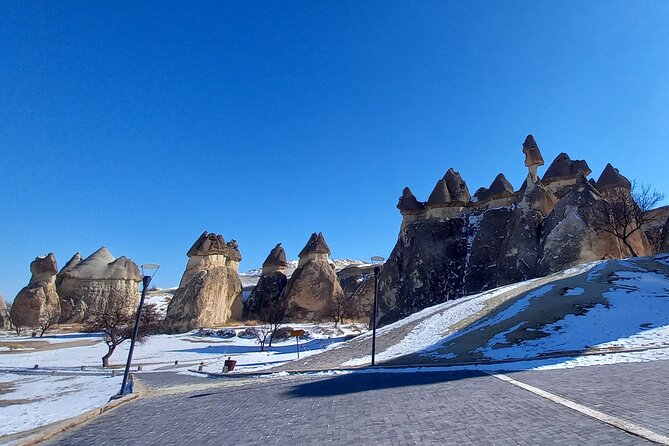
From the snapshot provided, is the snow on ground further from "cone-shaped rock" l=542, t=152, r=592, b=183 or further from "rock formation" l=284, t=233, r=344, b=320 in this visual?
"cone-shaped rock" l=542, t=152, r=592, b=183

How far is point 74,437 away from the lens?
680cm

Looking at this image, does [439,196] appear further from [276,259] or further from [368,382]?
[368,382]

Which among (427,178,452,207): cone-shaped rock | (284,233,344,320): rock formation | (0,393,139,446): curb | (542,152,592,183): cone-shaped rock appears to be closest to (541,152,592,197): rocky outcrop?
(542,152,592,183): cone-shaped rock

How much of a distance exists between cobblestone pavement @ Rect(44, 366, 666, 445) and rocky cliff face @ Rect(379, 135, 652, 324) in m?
22.5

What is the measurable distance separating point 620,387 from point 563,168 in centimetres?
3835

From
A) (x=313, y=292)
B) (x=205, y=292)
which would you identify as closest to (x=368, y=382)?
(x=205, y=292)

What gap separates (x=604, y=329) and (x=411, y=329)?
9116 millimetres

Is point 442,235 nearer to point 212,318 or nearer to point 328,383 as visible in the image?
point 212,318

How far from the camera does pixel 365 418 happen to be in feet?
19.8

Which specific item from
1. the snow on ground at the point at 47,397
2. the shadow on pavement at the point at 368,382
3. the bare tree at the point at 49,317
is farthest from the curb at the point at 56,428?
the bare tree at the point at 49,317

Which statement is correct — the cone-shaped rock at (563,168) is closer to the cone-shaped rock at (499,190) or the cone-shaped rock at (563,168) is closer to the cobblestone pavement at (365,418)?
the cone-shaped rock at (499,190)

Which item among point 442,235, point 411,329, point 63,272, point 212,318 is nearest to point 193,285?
point 212,318

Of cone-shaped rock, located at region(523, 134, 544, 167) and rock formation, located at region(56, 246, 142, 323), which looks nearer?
cone-shaped rock, located at region(523, 134, 544, 167)

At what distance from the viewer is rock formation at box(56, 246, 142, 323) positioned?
175 ft
